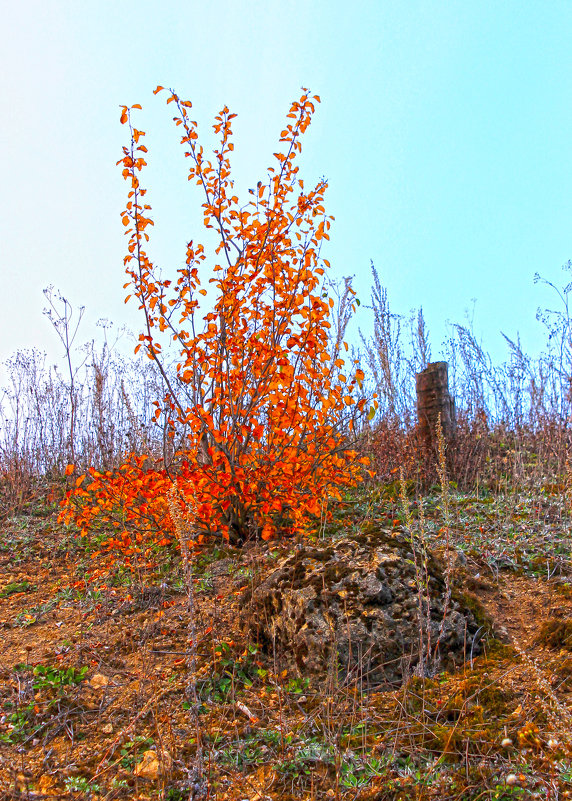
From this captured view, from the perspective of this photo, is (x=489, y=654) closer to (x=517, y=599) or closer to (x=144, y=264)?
(x=517, y=599)

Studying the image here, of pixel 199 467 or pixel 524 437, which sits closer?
pixel 199 467

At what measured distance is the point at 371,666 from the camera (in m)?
2.72

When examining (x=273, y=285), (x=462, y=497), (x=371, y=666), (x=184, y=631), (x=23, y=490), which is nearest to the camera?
(x=371, y=666)

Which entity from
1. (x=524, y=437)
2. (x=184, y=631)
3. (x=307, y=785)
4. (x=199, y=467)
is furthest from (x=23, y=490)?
(x=307, y=785)

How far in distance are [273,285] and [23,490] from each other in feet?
18.1

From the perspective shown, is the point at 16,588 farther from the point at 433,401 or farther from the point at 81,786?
the point at 433,401

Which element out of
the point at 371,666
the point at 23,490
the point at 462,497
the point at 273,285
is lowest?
the point at 371,666

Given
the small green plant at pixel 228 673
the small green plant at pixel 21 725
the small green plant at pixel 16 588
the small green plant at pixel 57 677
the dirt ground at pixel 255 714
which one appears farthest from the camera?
the small green plant at pixel 16 588

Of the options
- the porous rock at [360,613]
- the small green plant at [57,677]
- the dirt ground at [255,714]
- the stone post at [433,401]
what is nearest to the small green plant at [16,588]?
the dirt ground at [255,714]

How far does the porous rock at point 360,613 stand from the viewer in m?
2.73

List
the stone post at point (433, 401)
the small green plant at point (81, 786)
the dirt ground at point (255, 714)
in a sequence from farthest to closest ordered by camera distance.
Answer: the stone post at point (433, 401)
the small green plant at point (81, 786)
the dirt ground at point (255, 714)

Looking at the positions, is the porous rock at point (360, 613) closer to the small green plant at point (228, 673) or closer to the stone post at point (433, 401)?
the small green plant at point (228, 673)

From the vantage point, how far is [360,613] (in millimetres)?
2840

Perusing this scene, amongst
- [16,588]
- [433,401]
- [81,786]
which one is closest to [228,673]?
[81,786]
